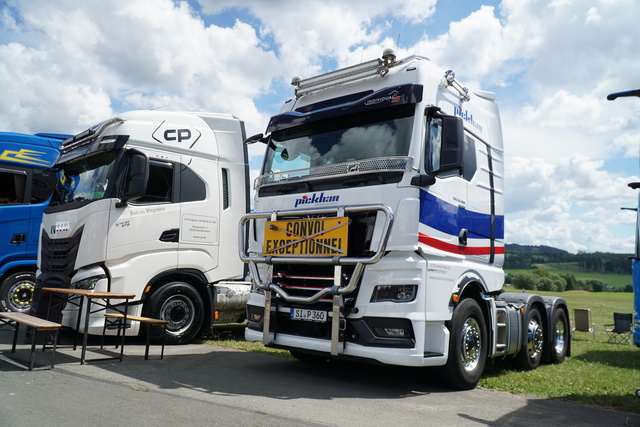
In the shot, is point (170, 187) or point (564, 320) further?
point (564, 320)

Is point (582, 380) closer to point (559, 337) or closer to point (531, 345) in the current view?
point (531, 345)

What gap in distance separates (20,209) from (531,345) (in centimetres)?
916

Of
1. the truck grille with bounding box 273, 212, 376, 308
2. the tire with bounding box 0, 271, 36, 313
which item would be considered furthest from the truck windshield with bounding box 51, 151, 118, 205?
the truck grille with bounding box 273, 212, 376, 308

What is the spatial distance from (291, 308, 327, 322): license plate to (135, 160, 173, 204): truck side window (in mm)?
3401

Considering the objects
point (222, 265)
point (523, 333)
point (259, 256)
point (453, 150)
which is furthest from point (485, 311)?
point (222, 265)

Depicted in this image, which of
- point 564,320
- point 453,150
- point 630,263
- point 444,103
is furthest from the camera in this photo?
point 630,263

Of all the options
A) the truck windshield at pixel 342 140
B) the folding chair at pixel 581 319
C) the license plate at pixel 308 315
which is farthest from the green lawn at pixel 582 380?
the folding chair at pixel 581 319

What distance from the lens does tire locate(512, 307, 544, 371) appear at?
25.0ft

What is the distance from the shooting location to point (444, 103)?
20.7 ft

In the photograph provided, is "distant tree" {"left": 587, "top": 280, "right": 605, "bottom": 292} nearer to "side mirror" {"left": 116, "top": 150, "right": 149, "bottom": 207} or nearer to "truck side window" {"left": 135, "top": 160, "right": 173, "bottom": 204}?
"truck side window" {"left": 135, "top": 160, "right": 173, "bottom": 204}

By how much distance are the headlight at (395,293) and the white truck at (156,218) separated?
383cm

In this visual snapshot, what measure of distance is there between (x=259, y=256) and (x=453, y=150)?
2.58 meters

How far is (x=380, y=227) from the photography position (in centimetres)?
558

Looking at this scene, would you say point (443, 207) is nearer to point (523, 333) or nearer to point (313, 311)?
point (313, 311)
